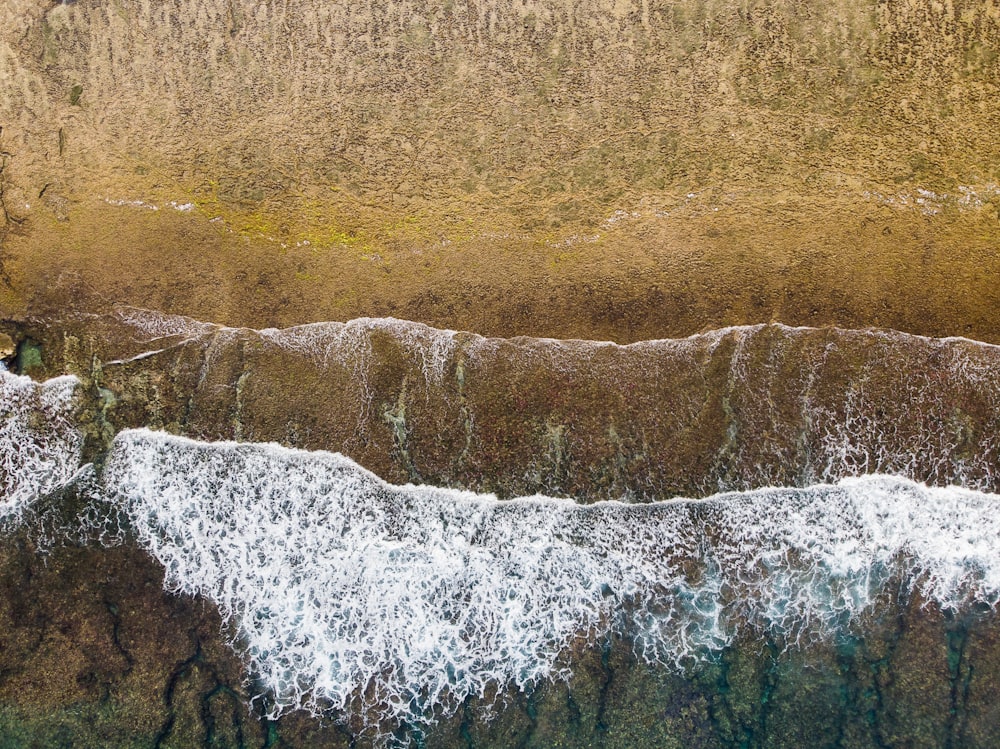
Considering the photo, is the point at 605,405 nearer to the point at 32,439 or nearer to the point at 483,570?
the point at 483,570

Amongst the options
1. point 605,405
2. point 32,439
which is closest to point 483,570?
point 605,405

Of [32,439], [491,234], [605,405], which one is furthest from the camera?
[491,234]

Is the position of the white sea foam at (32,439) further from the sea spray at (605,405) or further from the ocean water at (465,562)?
the sea spray at (605,405)

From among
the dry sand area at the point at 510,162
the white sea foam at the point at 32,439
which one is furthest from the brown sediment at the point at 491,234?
the white sea foam at the point at 32,439

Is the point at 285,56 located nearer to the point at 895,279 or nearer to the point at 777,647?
the point at 895,279

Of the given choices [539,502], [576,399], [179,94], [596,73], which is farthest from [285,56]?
[539,502]

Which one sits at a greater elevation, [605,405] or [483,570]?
[605,405]
